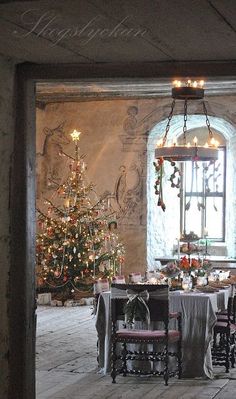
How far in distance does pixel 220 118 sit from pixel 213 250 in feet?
8.30

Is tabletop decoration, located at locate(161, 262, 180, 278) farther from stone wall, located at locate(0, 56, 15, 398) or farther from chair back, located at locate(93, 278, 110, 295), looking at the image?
stone wall, located at locate(0, 56, 15, 398)

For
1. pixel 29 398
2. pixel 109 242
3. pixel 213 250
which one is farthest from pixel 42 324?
pixel 29 398

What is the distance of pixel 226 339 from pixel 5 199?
473 centimetres

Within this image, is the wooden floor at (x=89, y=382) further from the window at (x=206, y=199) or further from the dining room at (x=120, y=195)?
Answer: the window at (x=206, y=199)

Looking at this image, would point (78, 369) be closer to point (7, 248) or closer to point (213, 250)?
point (7, 248)

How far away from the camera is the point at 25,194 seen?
4586mm

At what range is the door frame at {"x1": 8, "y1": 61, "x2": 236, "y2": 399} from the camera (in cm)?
447

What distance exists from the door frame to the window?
A: 1151 centimetres

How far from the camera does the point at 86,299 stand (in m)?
14.8

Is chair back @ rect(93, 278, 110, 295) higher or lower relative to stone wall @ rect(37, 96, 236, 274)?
lower

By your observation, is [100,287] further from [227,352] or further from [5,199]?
[5,199]

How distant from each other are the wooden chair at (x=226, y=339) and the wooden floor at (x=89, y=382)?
20 cm

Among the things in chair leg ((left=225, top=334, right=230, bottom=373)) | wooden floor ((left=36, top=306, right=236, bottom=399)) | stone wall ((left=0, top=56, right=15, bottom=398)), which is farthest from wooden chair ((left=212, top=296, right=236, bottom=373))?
stone wall ((left=0, top=56, right=15, bottom=398))

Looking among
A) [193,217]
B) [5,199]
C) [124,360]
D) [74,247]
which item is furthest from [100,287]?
[193,217]
